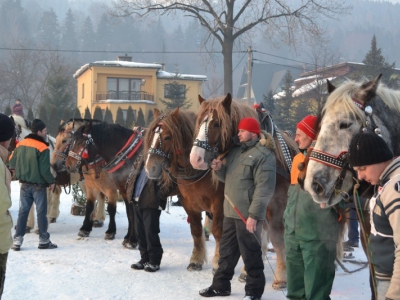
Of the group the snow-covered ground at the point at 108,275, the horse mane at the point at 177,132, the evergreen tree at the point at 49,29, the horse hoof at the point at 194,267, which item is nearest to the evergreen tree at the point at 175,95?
the snow-covered ground at the point at 108,275

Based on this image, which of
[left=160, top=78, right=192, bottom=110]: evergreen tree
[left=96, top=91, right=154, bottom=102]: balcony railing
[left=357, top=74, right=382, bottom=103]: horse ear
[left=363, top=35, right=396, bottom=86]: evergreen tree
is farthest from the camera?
[left=96, top=91, right=154, bottom=102]: balcony railing

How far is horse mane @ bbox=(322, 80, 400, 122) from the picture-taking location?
3.21 m

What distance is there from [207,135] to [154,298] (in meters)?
1.90

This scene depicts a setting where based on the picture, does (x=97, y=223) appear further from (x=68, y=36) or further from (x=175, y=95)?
(x=68, y=36)

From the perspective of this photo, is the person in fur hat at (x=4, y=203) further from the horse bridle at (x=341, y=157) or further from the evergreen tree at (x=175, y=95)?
the evergreen tree at (x=175, y=95)

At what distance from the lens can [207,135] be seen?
17.1ft

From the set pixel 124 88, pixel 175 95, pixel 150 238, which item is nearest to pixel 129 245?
pixel 150 238

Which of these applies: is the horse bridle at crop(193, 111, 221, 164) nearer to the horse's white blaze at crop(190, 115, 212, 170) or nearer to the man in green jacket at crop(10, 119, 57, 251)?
the horse's white blaze at crop(190, 115, 212, 170)

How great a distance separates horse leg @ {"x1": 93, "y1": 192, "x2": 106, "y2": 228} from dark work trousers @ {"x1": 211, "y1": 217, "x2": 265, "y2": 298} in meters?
4.76

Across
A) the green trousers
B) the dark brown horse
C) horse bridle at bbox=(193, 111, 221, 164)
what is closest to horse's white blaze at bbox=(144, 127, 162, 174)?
horse bridle at bbox=(193, 111, 221, 164)

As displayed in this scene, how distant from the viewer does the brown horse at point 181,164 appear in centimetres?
589

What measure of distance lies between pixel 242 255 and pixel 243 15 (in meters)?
17.7

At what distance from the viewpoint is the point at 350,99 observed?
3.26m

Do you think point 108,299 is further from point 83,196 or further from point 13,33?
point 13,33
